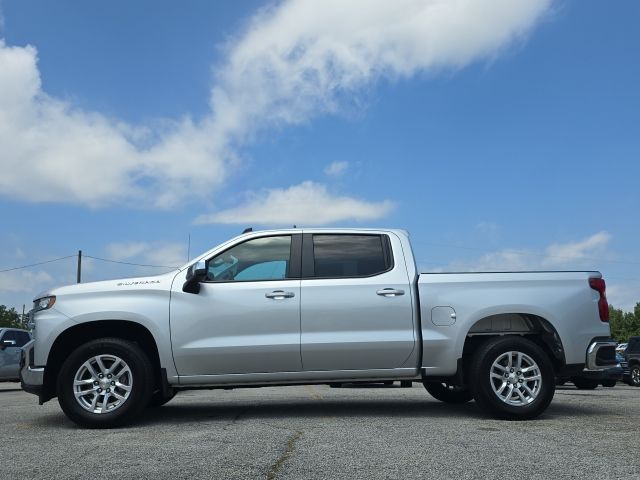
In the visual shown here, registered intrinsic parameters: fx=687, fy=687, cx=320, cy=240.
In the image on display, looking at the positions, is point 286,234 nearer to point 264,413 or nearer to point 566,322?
point 264,413

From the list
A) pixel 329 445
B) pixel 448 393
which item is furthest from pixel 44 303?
pixel 448 393

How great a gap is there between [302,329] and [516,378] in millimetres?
2190

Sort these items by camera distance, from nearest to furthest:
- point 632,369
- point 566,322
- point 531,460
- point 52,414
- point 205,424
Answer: point 531,460
point 205,424
point 566,322
point 52,414
point 632,369

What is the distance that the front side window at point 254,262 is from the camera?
701 cm

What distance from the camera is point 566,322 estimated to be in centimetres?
702

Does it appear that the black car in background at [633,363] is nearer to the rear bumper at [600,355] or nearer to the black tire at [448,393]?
the black tire at [448,393]

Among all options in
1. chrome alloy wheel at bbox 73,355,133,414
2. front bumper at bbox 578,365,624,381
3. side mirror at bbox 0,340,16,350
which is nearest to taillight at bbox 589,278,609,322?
front bumper at bbox 578,365,624,381

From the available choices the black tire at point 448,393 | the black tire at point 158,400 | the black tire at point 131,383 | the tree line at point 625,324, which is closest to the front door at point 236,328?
the black tire at point 131,383

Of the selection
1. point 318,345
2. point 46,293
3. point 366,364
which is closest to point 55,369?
point 46,293

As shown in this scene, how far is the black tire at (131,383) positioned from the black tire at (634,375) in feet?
58.7

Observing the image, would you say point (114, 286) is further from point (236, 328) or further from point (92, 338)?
point (236, 328)

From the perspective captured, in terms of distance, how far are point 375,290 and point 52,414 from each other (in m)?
4.04

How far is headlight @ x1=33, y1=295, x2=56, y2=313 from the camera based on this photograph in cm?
679

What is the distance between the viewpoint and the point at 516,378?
270 inches
